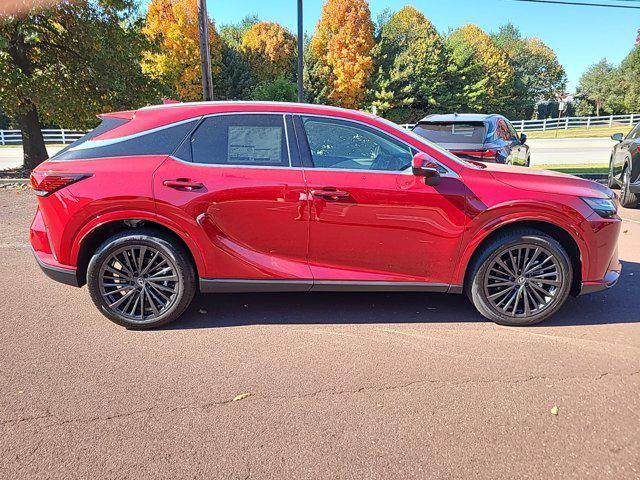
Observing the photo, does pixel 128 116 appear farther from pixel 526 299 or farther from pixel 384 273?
pixel 526 299

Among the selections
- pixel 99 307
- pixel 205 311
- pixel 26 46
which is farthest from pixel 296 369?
pixel 26 46

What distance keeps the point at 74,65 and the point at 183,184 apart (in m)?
11.5

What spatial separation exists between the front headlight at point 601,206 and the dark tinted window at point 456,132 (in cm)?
457

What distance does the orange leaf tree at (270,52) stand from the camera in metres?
47.3

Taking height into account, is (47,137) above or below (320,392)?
above

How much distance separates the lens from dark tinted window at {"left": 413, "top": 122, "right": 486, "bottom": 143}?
27.3ft

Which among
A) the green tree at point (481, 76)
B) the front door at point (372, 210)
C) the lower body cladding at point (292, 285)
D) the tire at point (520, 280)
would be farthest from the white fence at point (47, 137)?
the tire at point (520, 280)

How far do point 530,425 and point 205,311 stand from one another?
109 inches

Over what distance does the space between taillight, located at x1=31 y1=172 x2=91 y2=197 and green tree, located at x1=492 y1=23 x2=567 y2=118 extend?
187 ft

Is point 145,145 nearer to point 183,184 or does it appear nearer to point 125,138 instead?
point 125,138

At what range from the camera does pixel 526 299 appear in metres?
3.92

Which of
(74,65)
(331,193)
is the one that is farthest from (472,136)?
(74,65)

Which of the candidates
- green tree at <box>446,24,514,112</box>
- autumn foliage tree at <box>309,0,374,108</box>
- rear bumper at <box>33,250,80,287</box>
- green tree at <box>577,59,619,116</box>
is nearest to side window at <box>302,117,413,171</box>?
rear bumper at <box>33,250,80,287</box>

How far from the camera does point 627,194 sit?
885 cm
